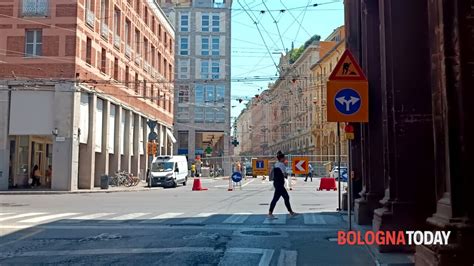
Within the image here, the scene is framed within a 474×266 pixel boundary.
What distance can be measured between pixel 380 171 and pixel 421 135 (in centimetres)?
Answer: 305

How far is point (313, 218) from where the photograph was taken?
13992 mm

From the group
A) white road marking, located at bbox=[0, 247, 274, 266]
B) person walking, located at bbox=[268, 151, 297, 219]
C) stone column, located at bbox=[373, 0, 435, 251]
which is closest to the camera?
stone column, located at bbox=[373, 0, 435, 251]

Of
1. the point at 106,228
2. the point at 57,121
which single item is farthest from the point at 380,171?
the point at 57,121

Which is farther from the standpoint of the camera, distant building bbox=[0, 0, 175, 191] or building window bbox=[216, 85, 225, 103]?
building window bbox=[216, 85, 225, 103]

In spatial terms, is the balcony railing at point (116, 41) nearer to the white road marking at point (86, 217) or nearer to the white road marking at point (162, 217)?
the white road marking at point (86, 217)

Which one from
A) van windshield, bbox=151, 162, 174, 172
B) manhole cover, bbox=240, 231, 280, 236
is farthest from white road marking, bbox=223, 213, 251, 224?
van windshield, bbox=151, 162, 174, 172

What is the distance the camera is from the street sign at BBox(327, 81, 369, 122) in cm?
960

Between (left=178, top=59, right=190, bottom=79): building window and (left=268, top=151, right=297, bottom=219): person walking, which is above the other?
(left=178, top=59, right=190, bottom=79): building window

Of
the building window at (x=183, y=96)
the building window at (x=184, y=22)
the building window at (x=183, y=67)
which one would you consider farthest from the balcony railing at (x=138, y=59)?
the building window at (x=184, y=22)

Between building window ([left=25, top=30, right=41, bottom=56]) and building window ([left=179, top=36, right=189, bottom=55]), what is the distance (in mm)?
38850

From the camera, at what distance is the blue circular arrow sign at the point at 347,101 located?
9.62 m

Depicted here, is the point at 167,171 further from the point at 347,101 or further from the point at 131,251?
the point at 131,251

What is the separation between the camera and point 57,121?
31.1 metres

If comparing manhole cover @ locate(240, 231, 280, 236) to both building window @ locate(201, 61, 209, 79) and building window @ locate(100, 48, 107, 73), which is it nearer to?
building window @ locate(100, 48, 107, 73)
